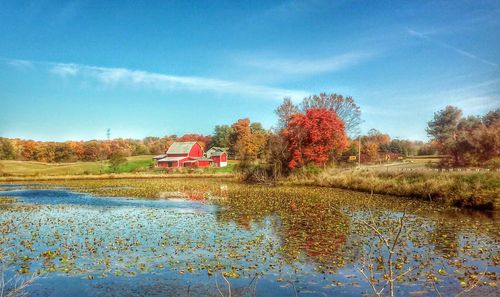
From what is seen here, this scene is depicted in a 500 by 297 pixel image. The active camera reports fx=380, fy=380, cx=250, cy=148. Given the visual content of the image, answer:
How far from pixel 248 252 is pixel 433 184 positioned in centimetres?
2130

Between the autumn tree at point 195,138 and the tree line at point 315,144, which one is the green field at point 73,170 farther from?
the autumn tree at point 195,138

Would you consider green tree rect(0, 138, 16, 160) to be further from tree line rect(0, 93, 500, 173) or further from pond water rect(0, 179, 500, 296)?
pond water rect(0, 179, 500, 296)

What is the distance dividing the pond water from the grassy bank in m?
2.54

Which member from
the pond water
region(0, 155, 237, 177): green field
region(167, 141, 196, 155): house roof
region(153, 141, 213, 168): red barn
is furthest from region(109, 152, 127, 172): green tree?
the pond water

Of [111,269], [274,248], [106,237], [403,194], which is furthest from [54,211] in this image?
[403,194]

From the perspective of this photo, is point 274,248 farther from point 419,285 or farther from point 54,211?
point 54,211

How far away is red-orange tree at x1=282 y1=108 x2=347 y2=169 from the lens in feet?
162

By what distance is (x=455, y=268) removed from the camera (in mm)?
12125

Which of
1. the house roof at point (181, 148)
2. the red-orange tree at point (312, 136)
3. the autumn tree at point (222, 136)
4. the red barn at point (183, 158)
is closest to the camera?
the red-orange tree at point (312, 136)

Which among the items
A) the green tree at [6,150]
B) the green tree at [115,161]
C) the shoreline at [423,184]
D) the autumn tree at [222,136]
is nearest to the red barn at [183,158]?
the green tree at [115,161]

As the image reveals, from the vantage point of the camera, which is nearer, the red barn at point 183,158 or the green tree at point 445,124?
the green tree at point 445,124

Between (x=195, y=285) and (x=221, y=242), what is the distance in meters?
5.39

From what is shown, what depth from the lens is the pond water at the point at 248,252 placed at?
34.2 ft

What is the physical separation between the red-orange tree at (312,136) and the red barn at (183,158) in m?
42.9
